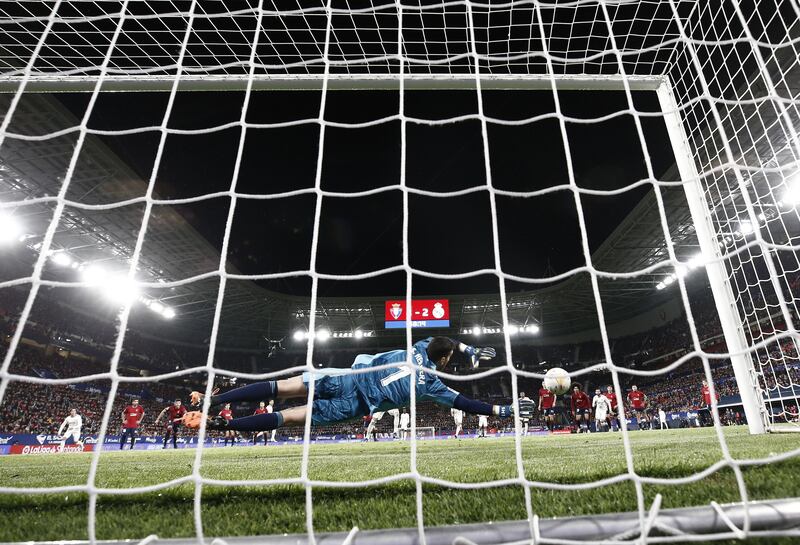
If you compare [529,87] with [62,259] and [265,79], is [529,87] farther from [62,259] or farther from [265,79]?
[62,259]

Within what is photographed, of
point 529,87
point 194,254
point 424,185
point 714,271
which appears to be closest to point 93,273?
point 194,254

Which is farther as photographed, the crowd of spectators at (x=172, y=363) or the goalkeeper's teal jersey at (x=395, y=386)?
the crowd of spectators at (x=172, y=363)

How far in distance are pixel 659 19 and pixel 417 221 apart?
16.5 m

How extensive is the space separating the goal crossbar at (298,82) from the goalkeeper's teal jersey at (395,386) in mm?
1935

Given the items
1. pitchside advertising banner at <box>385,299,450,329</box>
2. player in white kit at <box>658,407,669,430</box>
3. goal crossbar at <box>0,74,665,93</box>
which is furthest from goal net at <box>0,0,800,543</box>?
→ pitchside advertising banner at <box>385,299,450,329</box>

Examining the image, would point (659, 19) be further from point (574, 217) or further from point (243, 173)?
point (574, 217)

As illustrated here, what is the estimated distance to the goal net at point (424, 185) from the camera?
159 cm

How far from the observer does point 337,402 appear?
3605 millimetres

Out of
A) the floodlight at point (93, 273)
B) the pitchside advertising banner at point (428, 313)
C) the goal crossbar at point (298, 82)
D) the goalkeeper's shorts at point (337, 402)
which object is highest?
the floodlight at point (93, 273)

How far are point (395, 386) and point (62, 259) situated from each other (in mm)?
19578

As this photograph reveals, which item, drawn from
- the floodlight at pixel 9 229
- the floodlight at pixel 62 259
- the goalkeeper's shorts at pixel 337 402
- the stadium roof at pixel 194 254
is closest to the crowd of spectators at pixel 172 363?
the stadium roof at pixel 194 254

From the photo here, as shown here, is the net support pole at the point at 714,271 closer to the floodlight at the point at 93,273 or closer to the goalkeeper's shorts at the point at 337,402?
the goalkeeper's shorts at the point at 337,402

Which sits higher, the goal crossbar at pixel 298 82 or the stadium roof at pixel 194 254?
the stadium roof at pixel 194 254

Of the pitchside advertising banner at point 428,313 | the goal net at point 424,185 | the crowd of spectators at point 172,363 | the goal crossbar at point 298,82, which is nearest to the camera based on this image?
the goal net at point 424,185
